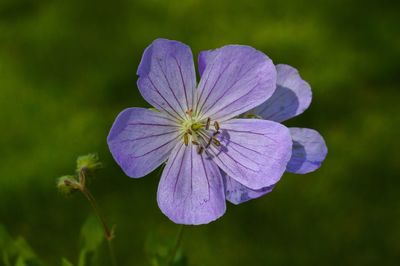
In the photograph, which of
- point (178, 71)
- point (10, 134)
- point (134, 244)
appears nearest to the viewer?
point (178, 71)

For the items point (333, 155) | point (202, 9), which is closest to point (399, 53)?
point (333, 155)

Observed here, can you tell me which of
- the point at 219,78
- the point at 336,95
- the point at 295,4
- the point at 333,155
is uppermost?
the point at 219,78

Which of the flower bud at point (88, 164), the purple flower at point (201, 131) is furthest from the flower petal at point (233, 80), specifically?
the flower bud at point (88, 164)

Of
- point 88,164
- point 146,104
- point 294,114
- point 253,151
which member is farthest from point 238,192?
point 146,104

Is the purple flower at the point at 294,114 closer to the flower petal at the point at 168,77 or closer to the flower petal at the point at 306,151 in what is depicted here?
the flower petal at the point at 306,151

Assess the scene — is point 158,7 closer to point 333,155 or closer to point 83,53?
point 83,53

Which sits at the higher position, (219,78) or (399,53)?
(219,78)
